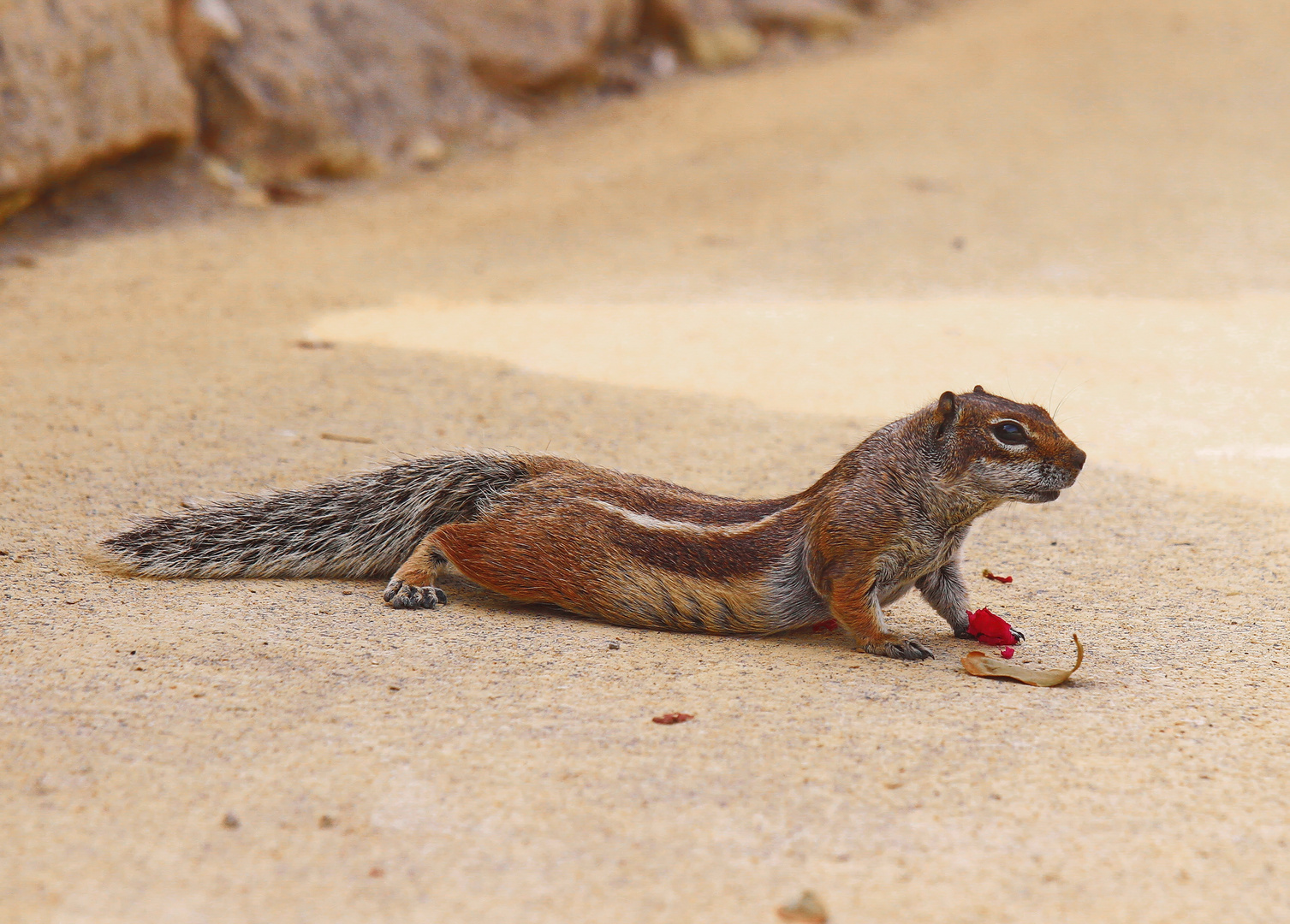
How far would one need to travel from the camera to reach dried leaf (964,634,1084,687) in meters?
3.79

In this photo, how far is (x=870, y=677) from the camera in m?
3.85

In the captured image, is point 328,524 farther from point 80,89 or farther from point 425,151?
point 425,151

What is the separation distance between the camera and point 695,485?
18.9 ft

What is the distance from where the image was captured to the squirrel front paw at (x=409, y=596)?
4379 millimetres

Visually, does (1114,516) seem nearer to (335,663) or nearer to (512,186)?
(335,663)

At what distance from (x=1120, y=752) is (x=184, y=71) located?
10.3 metres

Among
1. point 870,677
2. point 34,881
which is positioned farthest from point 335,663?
point 870,677

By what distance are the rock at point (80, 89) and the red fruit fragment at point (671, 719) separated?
7.90 m

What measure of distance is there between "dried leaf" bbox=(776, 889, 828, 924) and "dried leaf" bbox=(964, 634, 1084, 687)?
4.87 feet

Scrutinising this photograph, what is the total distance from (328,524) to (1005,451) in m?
2.37

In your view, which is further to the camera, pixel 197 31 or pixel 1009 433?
pixel 197 31

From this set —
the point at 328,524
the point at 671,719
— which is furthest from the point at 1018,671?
the point at 328,524

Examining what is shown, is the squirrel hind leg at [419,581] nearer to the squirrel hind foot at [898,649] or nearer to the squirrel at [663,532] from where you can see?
the squirrel at [663,532]

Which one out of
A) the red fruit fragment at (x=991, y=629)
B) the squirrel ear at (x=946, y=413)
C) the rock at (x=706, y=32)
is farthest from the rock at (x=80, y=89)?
the red fruit fragment at (x=991, y=629)
